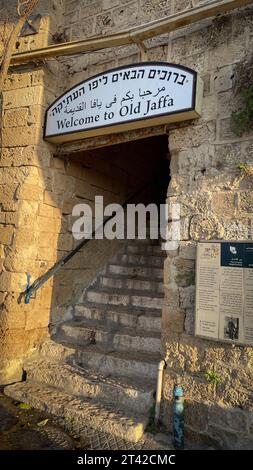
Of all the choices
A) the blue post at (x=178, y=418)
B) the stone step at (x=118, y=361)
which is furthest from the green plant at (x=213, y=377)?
the stone step at (x=118, y=361)

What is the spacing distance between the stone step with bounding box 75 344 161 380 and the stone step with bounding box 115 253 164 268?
1.72m

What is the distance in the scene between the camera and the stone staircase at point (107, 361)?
116 inches

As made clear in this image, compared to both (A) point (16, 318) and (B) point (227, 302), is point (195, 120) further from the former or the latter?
(A) point (16, 318)

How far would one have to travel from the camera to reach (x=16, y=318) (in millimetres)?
3760

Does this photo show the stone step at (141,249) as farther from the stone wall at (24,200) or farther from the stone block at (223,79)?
the stone block at (223,79)

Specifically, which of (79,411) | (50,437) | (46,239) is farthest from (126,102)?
(50,437)

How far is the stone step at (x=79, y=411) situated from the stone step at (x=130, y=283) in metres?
1.75

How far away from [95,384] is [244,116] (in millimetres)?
2888

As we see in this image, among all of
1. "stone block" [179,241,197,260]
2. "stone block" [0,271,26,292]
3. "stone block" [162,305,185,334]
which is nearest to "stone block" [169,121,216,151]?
"stone block" [179,241,197,260]

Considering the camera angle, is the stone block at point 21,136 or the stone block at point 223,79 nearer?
the stone block at point 223,79

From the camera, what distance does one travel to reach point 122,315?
4027mm

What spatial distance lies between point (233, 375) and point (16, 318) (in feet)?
8.11

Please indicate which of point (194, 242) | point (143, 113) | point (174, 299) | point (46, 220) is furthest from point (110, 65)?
point (174, 299)

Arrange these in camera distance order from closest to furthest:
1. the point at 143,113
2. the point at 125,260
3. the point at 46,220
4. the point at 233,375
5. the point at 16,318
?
the point at 233,375
the point at 143,113
the point at 16,318
the point at 46,220
the point at 125,260
